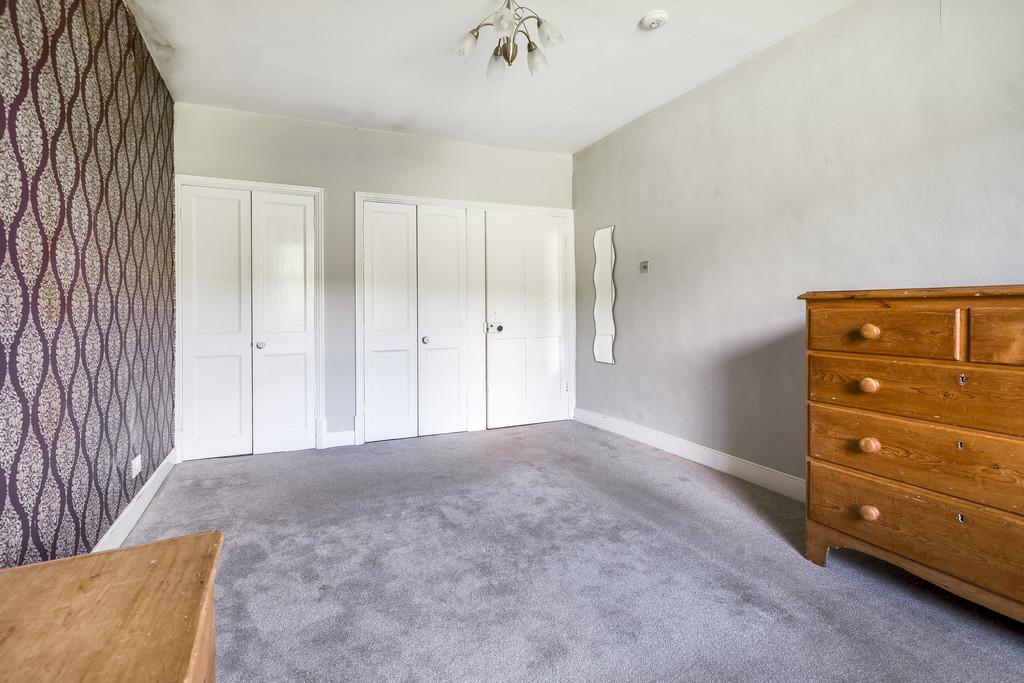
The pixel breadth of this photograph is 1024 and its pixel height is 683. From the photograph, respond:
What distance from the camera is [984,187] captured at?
1970 mm

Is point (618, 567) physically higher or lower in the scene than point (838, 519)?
lower

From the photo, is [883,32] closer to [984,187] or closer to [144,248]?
[984,187]

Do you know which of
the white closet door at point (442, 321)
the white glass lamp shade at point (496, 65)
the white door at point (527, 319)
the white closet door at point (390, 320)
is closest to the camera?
the white glass lamp shade at point (496, 65)

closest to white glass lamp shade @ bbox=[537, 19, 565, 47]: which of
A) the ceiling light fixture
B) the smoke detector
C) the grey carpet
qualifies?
the ceiling light fixture

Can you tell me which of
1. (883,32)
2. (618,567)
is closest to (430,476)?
(618,567)

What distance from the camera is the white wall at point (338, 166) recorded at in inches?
139

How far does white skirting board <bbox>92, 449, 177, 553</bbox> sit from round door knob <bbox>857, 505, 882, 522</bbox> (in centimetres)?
280

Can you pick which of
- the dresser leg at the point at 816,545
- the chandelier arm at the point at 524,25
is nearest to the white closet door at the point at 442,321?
the chandelier arm at the point at 524,25

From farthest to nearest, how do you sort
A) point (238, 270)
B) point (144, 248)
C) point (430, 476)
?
point (238, 270)
point (430, 476)
point (144, 248)

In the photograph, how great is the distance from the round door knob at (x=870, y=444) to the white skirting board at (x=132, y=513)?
9.27 ft

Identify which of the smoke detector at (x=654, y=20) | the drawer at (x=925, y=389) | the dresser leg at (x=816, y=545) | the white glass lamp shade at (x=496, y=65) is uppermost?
the smoke detector at (x=654, y=20)

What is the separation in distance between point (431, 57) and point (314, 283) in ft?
6.04

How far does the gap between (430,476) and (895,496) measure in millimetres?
2380

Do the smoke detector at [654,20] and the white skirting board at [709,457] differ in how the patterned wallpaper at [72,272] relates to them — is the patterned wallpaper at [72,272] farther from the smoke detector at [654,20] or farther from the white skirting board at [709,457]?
the white skirting board at [709,457]
